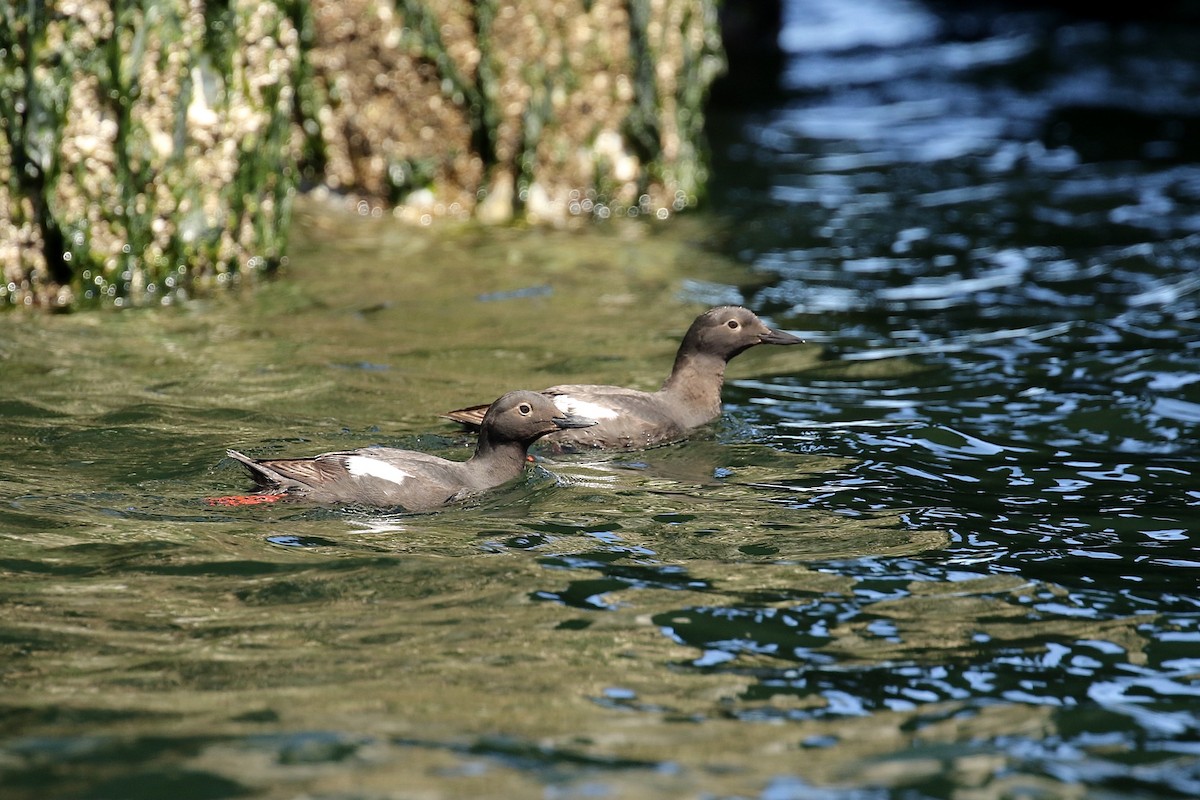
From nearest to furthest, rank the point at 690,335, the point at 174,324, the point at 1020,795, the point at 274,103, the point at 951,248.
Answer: the point at 1020,795
the point at 690,335
the point at 174,324
the point at 274,103
the point at 951,248

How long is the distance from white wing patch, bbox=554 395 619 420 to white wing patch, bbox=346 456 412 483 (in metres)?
1.36

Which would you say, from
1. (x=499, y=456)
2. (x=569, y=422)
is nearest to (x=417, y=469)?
(x=499, y=456)

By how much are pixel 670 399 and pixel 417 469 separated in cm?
202

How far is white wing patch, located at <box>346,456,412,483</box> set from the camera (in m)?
6.76

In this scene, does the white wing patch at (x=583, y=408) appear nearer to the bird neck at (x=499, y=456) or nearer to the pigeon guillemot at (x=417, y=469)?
the pigeon guillemot at (x=417, y=469)

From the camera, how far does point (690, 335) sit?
876cm

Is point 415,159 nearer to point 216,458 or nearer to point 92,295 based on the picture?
point 92,295

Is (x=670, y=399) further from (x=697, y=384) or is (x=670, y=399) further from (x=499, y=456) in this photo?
(x=499, y=456)

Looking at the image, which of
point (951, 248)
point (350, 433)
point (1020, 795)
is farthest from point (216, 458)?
point (951, 248)

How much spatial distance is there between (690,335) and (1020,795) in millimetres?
4603

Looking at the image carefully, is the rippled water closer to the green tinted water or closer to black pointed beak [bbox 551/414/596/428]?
the green tinted water

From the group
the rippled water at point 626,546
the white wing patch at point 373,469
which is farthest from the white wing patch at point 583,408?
the white wing patch at point 373,469

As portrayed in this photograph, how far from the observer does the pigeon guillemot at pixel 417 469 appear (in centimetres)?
671

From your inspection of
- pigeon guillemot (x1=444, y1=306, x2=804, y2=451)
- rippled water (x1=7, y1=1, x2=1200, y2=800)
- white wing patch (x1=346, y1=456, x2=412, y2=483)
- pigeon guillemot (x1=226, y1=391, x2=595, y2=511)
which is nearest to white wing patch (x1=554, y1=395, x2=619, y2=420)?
pigeon guillemot (x1=444, y1=306, x2=804, y2=451)
